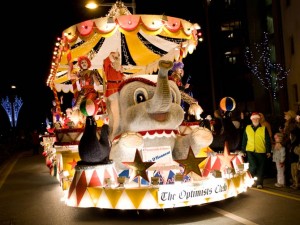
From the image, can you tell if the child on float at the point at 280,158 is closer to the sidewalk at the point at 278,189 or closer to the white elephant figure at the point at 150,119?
the sidewalk at the point at 278,189

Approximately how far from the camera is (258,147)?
10.4 m

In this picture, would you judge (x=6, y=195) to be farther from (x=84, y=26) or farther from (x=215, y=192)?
(x=215, y=192)

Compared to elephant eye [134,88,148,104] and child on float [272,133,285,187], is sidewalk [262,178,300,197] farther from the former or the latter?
elephant eye [134,88,148,104]

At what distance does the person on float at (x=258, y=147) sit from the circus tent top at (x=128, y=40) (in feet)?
8.55

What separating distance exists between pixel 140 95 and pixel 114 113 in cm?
78

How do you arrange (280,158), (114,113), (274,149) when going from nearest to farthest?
1. (114,113)
2. (280,158)
3. (274,149)

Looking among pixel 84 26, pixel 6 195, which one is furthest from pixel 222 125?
pixel 6 195

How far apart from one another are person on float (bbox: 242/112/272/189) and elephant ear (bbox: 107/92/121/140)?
3.40 m

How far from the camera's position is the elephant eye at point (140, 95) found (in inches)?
352

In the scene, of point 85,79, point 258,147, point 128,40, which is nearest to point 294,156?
point 258,147

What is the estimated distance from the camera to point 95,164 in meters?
8.10

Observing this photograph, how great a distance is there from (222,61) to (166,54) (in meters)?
36.6

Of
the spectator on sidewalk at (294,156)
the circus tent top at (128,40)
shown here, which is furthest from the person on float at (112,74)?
the spectator on sidewalk at (294,156)

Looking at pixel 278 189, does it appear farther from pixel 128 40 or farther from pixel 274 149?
pixel 128 40
